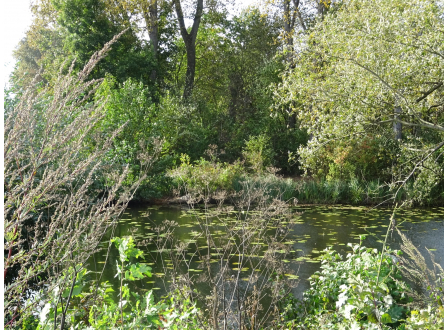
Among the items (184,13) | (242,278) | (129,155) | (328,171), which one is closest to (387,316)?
(242,278)

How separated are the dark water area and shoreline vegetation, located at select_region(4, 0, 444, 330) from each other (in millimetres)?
215

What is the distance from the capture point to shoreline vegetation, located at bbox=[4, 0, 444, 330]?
7.82ft

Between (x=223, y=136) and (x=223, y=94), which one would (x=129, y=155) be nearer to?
(x=223, y=136)

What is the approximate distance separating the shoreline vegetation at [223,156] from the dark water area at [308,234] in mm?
215

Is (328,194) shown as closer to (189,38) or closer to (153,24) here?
(153,24)

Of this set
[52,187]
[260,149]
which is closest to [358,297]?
[52,187]

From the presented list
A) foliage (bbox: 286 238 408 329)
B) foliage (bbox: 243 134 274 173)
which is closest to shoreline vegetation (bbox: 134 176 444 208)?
foliage (bbox: 243 134 274 173)

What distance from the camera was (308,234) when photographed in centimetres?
875

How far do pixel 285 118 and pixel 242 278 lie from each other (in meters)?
16.3

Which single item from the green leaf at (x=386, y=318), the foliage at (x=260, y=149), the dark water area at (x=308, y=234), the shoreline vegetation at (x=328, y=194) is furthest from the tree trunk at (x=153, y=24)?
the green leaf at (x=386, y=318)

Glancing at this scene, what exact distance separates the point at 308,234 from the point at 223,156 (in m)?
11.2

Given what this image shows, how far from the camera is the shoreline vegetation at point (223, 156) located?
2383mm

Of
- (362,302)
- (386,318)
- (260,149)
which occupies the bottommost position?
(386,318)

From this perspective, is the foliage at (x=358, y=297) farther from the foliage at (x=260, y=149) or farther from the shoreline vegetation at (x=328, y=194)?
the foliage at (x=260, y=149)
